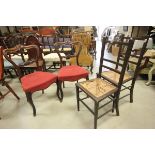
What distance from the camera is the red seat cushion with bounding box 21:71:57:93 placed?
1.78 meters

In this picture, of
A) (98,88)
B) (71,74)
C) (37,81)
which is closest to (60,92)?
(71,74)

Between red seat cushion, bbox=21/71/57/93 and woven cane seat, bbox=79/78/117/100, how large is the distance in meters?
0.50

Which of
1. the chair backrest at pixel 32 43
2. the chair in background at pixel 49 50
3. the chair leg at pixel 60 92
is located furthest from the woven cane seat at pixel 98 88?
the chair in background at pixel 49 50

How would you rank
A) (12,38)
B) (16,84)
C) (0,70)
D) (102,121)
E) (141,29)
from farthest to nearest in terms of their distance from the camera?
(141,29)
(12,38)
(16,84)
(0,70)
(102,121)

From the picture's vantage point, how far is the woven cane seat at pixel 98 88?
157 cm

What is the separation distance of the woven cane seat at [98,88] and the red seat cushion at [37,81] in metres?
0.50

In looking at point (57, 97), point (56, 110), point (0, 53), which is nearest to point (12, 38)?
point (0, 53)

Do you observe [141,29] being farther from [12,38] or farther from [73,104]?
[12,38]

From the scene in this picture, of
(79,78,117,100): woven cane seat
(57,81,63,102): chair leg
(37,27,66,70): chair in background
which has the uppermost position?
(37,27,66,70): chair in background

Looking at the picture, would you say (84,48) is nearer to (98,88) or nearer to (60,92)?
(60,92)

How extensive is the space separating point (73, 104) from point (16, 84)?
148 cm

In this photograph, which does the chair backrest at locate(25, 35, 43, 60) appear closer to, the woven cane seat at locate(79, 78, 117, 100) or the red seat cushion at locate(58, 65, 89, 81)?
the red seat cushion at locate(58, 65, 89, 81)

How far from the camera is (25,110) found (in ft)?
6.79

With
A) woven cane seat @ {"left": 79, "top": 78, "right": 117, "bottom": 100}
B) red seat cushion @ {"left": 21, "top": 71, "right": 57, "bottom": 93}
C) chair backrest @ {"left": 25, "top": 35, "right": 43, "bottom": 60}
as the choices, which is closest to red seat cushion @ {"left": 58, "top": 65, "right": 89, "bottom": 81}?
red seat cushion @ {"left": 21, "top": 71, "right": 57, "bottom": 93}
